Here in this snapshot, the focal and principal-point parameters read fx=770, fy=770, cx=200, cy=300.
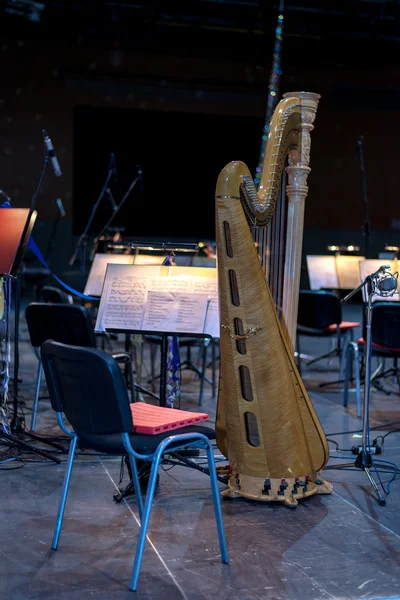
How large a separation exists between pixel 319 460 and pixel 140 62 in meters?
9.32

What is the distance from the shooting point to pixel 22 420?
4.12 meters

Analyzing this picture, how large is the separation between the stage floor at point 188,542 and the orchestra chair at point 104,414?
11 centimetres

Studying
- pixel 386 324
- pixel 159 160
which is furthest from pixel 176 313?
pixel 159 160

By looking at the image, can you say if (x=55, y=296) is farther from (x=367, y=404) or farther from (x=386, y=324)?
(x=367, y=404)

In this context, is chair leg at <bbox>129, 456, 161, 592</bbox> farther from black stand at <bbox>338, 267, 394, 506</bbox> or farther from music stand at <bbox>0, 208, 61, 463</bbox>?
music stand at <bbox>0, 208, 61, 463</bbox>

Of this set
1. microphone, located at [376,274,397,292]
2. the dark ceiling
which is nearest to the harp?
microphone, located at [376,274,397,292]

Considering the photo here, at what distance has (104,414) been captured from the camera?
226cm

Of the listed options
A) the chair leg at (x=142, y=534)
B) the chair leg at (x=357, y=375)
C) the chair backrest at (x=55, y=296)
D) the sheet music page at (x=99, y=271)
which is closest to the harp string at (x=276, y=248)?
the chair leg at (x=142, y=534)

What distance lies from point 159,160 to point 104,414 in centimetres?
999

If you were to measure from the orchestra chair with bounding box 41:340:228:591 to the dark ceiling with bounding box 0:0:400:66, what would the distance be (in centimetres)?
832

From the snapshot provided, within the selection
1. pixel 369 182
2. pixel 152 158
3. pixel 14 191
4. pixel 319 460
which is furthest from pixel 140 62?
pixel 319 460

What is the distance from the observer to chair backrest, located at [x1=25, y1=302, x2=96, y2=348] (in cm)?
360

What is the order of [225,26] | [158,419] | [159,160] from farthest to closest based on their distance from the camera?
[159,160]
[225,26]
[158,419]

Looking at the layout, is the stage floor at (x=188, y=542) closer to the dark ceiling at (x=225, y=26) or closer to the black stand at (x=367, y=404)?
the black stand at (x=367, y=404)
